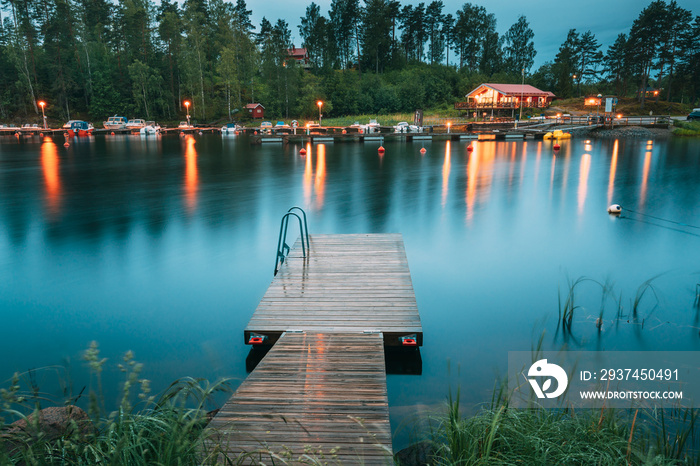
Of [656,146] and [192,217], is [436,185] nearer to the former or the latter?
[192,217]

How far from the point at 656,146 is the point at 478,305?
A: 37.3 meters

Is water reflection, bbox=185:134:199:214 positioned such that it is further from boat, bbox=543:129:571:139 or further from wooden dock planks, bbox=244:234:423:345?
boat, bbox=543:129:571:139

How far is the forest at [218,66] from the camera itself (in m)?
63.1

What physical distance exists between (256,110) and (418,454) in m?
66.4

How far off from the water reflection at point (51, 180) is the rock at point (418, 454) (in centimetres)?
1532

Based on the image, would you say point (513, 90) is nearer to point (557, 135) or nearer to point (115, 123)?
point (557, 135)

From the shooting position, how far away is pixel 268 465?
11.1 feet

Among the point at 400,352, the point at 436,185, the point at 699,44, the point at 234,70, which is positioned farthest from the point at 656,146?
the point at 234,70

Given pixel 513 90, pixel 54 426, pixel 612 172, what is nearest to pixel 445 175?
pixel 612 172

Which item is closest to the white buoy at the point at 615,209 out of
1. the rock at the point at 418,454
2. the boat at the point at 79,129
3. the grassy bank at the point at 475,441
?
the grassy bank at the point at 475,441

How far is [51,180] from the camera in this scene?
23.1 meters

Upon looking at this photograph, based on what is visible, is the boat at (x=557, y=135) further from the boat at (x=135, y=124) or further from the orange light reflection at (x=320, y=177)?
the boat at (x=135, y=124)

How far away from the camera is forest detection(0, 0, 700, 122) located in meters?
63.1

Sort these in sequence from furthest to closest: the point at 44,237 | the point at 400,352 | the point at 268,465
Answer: the point at 44,237
the point at 400,352
the point at 268,465
